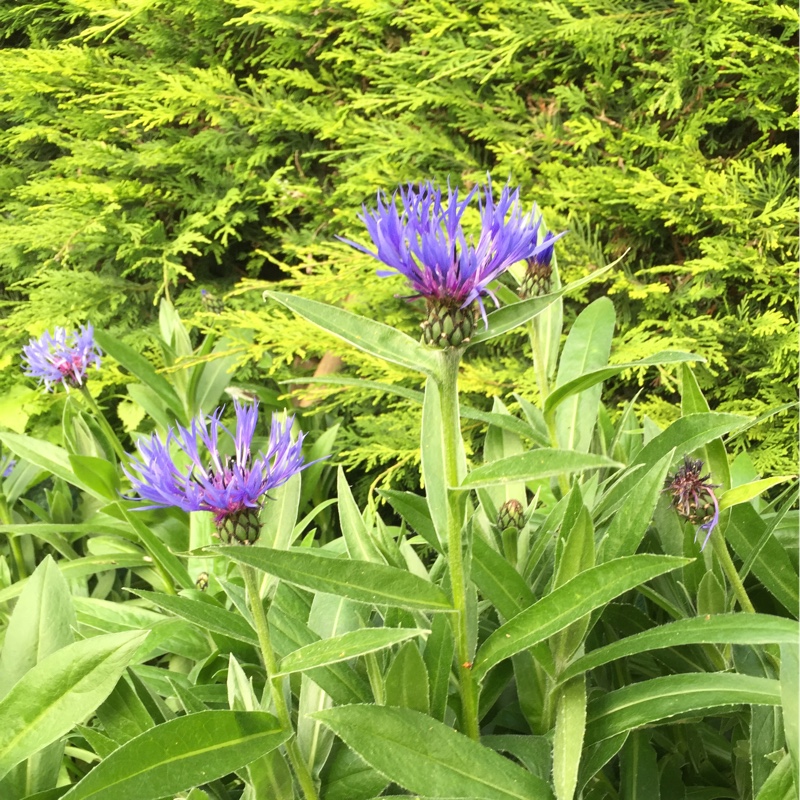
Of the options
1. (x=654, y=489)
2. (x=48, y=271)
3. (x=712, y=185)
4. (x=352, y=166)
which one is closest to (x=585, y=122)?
(x=712, y=185)

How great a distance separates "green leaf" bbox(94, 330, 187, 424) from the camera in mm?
1898

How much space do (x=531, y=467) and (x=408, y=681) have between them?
26cm

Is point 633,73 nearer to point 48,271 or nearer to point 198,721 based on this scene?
point 198,721

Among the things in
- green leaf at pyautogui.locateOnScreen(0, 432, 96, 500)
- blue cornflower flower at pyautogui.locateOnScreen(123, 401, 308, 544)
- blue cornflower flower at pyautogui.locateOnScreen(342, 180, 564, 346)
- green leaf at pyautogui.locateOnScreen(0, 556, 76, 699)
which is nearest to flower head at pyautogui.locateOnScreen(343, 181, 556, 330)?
blue cornflower flower at pyautogui.locateOnScreen(342, 180, 564, 346)

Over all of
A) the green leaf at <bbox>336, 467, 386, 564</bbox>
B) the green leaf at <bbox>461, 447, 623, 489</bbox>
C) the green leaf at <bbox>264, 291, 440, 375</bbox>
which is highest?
the green leaf at <bbox>264, 291, 440, 375</bbox>

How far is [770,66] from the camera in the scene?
5.97 feet

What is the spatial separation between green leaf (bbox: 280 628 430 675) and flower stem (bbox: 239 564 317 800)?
0.02 meters

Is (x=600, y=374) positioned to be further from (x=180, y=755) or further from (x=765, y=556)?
(x=180, y=755)

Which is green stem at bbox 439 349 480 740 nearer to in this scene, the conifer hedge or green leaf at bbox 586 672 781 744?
green leaf at bbox 586 672 781 744

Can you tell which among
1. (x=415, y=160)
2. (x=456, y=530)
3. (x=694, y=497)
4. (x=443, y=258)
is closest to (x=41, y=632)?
(x=456, y=530)

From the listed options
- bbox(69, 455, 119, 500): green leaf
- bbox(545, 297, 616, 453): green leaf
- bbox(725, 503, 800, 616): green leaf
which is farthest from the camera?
bbox(69, 455, 119, 500): green leaf

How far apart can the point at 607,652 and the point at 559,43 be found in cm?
182

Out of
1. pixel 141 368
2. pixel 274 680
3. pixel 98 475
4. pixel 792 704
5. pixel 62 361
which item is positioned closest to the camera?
pixel 792 704

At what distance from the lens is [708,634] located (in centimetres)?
72
